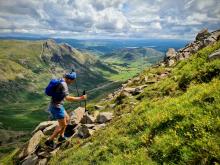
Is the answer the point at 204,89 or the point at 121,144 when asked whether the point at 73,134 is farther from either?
the point at 204,89

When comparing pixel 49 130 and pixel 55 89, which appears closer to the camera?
pixel 55 89

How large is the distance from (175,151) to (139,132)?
386 cm

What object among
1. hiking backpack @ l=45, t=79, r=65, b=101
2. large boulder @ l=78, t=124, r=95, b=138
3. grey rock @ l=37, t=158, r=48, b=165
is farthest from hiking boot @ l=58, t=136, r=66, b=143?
hiking backpack @ l=45, t=79, r=65, b=101

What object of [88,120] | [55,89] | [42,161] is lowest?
[42,161]

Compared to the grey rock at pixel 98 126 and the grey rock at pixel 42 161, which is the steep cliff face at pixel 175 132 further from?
the grey rock at pixel 42 161

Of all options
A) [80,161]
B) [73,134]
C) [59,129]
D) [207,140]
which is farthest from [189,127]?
[73,134]

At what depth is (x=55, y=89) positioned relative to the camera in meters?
20.7

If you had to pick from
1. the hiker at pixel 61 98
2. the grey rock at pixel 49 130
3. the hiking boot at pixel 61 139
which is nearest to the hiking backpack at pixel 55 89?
the hiker at pixel 61 98

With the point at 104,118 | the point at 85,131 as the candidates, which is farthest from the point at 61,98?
the point at 104,118

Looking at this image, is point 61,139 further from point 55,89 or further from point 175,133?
point 175,133

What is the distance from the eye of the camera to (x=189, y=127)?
38.0 feet

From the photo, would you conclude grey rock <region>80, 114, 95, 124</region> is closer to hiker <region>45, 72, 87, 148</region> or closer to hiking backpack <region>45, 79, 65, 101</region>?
hiker <region>45, 72, 87, 148</region>

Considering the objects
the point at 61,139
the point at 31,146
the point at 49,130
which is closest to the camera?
the point at 61,139

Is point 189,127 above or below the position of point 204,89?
below
